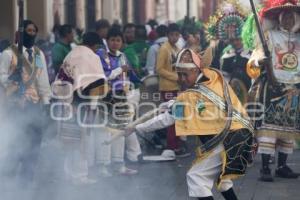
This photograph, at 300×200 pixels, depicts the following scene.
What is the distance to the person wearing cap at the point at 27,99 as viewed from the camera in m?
9.16

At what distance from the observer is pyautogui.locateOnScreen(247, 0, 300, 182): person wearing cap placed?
394 inches

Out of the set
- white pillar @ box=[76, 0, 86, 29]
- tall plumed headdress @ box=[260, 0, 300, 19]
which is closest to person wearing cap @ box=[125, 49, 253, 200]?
tall plumed headdress @ box=[260, 0, 300, 19]

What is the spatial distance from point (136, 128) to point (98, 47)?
3.16 meters

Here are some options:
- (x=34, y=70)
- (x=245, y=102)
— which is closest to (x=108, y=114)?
(x=34, y=70)

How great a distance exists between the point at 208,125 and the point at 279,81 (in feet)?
9.90

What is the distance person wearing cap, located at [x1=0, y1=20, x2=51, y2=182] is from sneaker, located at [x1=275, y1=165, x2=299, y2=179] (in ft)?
8.47

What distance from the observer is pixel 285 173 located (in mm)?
10180

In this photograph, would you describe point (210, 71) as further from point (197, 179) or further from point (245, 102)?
point (245, 102)

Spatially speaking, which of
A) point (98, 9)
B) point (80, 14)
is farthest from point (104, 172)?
point (98, 9)

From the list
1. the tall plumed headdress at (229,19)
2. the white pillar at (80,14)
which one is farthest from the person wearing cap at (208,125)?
the white pillar at (80,14)

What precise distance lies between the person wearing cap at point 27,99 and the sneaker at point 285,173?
2.58 m

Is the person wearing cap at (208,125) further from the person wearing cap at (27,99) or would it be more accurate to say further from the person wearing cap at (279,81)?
the person wearing cap at (279,81)

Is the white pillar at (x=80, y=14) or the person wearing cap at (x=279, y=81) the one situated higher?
the white pillar at (x=80, y=14)

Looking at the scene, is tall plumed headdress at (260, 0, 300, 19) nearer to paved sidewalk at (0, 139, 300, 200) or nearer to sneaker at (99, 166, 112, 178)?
paved sidewalk at (0, 139, 300, 200)
